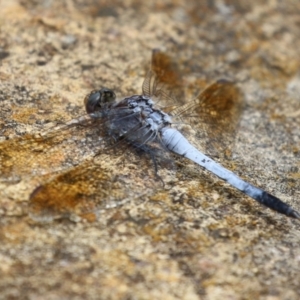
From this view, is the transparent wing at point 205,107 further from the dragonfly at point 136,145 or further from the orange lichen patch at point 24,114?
the orange lichen patch at point 24,114

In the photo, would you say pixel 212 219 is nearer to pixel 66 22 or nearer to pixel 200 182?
pixel 200 182

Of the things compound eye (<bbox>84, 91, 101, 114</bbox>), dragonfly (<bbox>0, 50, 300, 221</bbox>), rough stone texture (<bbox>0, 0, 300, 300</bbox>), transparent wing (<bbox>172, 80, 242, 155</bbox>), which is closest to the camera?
rough stone texture (<bbox>0, 0, 300, 300</bbox>)

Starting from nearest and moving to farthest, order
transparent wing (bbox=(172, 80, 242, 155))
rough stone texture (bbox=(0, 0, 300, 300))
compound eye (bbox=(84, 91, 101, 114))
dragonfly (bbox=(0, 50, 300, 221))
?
rough stone texture (bbox=(0, 0, 300, 300)) → dragonfly (bbox=(0, 50, 300, 221)) → compound eye (bbox=(84, 91, 101, 114)) → transparent wing (bbox=(172, 80, 242, 155))

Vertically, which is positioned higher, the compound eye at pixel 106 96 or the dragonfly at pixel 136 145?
the compound eye at pixel 106 96

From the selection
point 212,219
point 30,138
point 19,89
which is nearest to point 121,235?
point 212,219

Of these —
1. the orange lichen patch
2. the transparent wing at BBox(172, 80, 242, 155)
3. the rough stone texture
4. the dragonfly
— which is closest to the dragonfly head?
the dragonfly

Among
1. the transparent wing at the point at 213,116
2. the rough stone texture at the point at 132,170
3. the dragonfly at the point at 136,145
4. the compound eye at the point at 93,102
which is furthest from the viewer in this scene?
the transparent wing at the point at 213,116

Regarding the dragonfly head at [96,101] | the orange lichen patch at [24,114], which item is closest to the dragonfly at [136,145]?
the dragonfly head at [96,101]

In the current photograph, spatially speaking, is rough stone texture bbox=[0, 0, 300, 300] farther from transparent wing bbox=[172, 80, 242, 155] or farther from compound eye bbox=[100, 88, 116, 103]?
compound eye bbox=[100, 88, 116, 103]
